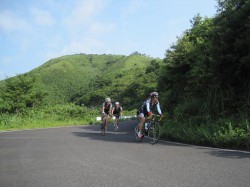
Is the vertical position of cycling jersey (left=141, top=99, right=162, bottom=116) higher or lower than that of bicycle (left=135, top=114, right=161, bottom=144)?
higher

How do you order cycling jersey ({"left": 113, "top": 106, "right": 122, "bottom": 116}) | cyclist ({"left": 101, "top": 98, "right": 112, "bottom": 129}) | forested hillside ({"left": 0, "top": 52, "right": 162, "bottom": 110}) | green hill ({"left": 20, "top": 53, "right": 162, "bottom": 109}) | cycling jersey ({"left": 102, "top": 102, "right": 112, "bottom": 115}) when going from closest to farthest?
cyclist ({"left": 101, "top": 98, "right": 112, "bottom": 129}), cycling jersey ({"left": 102, "top": 102, "right": 112, "bottom": 115}), cycling jersey ({"left": 113, "top": 106, "right": 122, "bottom": 116}), forested hillside ({"left": 0, "top": 52, "right": 162, "bottom": 110}), green hill ({"left": 20, "top": 53, "right": 162, "bottom": 109})

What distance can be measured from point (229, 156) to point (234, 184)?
3127 millimetres

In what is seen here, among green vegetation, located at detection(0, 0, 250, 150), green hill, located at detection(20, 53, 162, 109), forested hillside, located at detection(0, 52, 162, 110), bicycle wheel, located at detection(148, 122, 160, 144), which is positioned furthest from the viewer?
green hill, located at detection(20, 53, 162, 109)

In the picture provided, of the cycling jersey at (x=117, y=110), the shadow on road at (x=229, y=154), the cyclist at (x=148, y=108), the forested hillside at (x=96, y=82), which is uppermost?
the forested hillside at (x=96, y=82)

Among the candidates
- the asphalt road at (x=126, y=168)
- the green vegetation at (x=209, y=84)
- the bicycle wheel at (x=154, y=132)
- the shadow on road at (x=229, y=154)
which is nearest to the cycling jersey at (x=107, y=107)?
the green vegetation at (x=209, y=84)

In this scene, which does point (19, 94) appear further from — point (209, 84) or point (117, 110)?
point (209, 84)

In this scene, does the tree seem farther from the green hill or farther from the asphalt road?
the asphalt road

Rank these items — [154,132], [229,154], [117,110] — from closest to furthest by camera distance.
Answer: [229,154] < [154,132] < [117,110]

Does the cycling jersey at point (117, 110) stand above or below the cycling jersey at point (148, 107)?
above

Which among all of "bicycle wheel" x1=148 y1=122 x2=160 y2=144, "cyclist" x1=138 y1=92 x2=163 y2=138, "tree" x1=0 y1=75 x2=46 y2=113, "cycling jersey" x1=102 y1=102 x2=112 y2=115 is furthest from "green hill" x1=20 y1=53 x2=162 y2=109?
"bicycle wheel" x1=148 y1=122 x2=160 y2=144

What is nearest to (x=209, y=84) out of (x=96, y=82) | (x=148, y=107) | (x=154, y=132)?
(x=148, y=107)

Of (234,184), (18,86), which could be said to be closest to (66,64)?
(18,86)

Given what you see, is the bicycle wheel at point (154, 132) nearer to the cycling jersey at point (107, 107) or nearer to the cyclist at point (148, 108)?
the cyclist at point (148, 108)

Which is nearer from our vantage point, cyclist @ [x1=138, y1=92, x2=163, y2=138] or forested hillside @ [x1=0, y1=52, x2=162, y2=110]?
cyclist @ [x1=138, y1=92, x2=163, y2=138]
